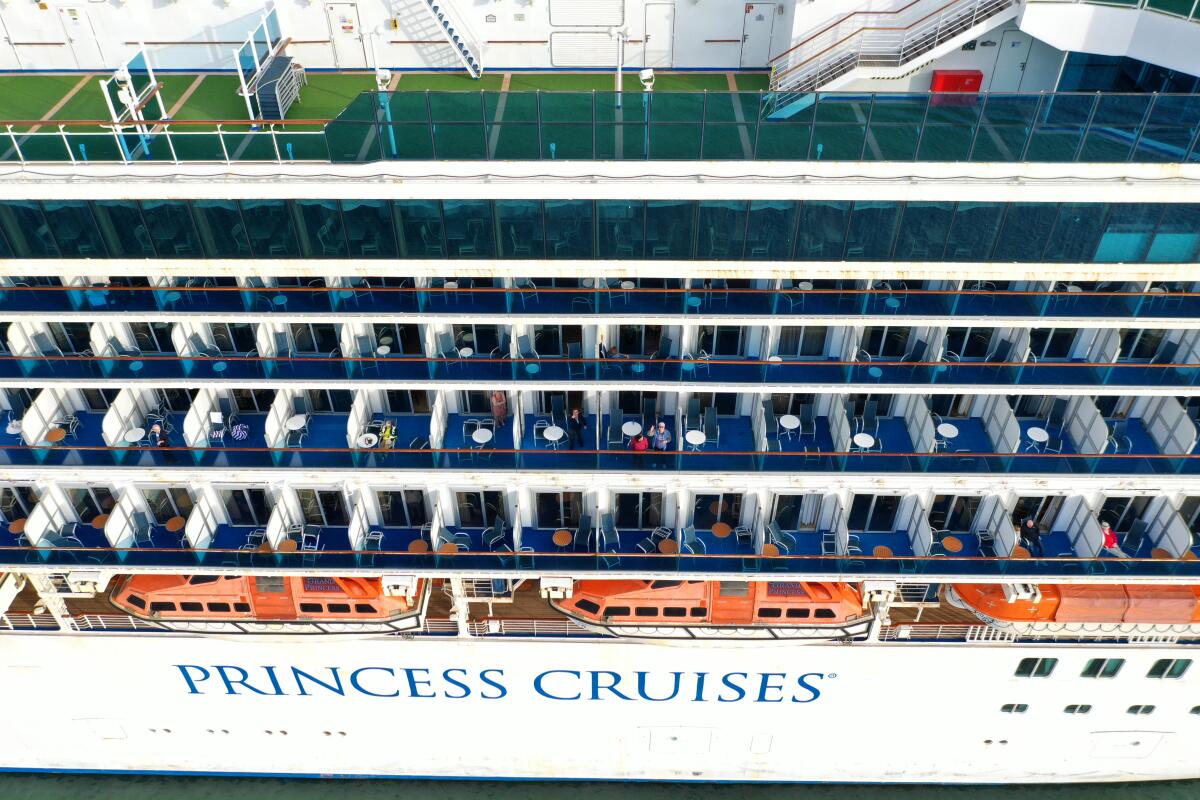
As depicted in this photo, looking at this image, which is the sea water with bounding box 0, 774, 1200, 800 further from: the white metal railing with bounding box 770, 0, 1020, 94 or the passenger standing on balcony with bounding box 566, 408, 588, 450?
the white metal railing with bounding box 770, 0, 1020, 94

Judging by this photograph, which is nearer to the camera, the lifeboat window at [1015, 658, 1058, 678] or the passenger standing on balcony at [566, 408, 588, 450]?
the passenger standing on balcony at [566, 408, 588, 450]

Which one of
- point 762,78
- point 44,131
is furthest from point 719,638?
point 44,131

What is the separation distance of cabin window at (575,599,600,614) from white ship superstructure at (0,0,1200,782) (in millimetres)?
75

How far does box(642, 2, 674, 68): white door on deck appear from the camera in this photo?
67.4 feet

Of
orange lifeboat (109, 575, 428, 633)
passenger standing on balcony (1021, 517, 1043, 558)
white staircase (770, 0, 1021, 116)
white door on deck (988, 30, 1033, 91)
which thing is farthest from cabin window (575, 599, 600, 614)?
white door on deck (988, 30, 1033, 91)

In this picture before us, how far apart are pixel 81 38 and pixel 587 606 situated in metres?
18.1

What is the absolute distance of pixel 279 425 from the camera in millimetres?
20797

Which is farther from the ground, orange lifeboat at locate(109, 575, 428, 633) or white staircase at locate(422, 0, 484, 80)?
white staircase at locate(422, 0, 484, 80)

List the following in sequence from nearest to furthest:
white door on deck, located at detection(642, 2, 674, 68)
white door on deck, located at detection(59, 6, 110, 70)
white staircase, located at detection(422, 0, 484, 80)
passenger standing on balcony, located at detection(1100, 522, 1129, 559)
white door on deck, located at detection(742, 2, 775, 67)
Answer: passenger standing on balcony, located at detection(1100, 522, 1129, 559), white staircase, located at detection(422, 0, 484, 80), white door on deck, located at detection(642, 2, 674, 68), white door on deck, located at detection(742, 2, 775, 67), white door on deck, located at detection(59, 6, 110, 70)

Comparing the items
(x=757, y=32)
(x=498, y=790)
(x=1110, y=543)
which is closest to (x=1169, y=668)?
(x=1110, y=543)

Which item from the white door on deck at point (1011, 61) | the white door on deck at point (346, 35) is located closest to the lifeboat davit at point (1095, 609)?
the white door on deck at point (1011, 61)

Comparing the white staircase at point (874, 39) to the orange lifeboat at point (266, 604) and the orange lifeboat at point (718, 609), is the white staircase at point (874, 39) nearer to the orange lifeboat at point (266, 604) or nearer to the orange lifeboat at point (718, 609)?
the orange lifeboat at point (718, 609)

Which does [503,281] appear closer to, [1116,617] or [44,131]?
[44,131]

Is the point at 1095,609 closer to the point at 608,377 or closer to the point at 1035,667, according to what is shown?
the point at 1035,667
